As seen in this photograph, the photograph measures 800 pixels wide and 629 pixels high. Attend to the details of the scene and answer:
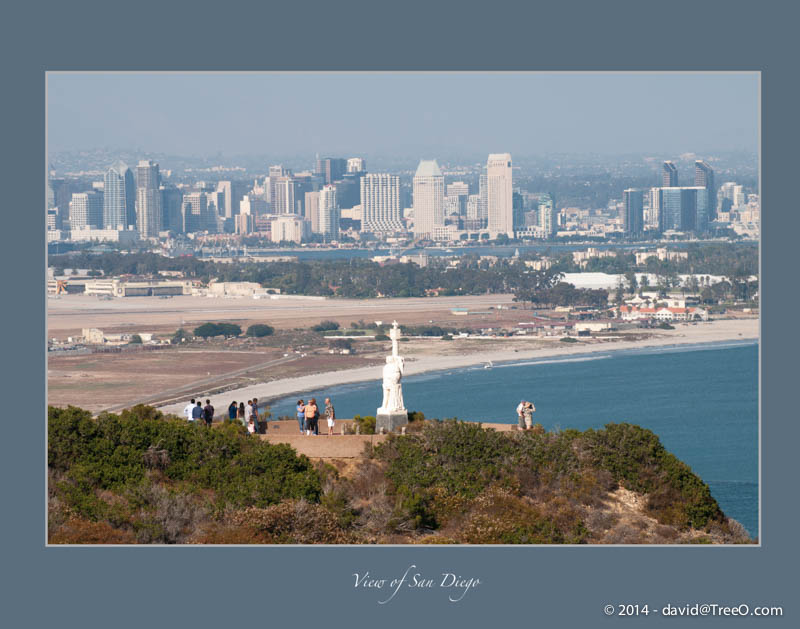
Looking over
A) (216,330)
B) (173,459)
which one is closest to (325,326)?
(216,330)

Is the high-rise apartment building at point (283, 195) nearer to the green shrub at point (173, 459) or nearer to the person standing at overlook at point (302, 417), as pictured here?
the person standing at overlook at point (302, 417)

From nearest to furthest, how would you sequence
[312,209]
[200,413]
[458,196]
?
1. [200,413]
2. [458,196]
3. [312,209]

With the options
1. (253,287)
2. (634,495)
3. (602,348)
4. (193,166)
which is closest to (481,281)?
(253,287)

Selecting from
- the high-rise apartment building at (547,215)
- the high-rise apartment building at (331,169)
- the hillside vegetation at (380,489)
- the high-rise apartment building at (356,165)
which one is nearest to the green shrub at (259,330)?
the hillside vegetation at (380,489)

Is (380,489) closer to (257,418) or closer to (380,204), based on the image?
(257,418)

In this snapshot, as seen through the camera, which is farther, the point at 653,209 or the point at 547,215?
the point at 547,215

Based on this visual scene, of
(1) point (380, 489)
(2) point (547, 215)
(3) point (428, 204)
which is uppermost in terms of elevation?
(3) point (428, 204)
